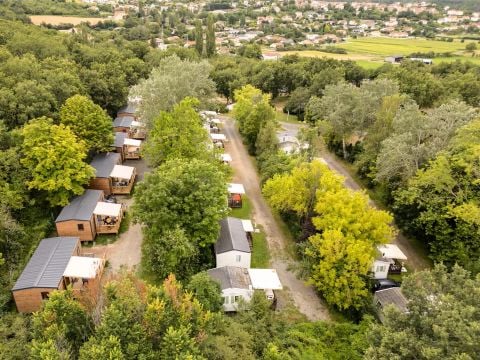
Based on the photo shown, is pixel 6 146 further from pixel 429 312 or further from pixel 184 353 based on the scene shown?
pixel 429 312

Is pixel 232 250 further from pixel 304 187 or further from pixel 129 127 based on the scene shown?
pixel 129 127

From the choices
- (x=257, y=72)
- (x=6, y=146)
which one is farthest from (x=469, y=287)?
(x=257, y=72)

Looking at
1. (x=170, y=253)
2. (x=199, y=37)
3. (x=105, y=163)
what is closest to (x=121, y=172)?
(x=105, y=163)

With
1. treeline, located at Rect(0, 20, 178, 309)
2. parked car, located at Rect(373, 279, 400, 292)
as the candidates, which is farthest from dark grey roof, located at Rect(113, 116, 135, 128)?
parked car, located at Rect(373, 279, 400, 292)

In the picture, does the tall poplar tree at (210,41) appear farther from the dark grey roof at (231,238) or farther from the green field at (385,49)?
the dark grey roof at (231,238)

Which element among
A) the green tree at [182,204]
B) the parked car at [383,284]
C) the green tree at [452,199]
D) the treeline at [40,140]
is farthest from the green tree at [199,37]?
the parked car at [383,284]
